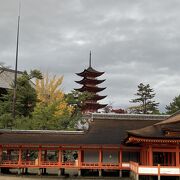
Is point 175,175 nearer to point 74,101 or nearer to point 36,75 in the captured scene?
point 36,75

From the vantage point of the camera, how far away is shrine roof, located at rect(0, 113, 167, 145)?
32375 mm

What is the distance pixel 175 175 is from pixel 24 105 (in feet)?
114

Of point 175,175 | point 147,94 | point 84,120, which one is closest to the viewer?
point 175,175

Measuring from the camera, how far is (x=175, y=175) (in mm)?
26000

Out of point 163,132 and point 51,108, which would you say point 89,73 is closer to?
point 51,108

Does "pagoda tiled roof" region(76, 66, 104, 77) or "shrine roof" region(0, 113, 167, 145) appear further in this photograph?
"pagoda tiled roof" region(76, 66, 104, 77)

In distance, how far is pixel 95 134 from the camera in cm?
3372

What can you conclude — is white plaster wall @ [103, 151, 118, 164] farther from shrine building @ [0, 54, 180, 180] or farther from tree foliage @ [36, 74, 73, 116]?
tree foliage @ [36, 74, 73, 116]

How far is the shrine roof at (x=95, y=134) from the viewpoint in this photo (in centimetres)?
3238

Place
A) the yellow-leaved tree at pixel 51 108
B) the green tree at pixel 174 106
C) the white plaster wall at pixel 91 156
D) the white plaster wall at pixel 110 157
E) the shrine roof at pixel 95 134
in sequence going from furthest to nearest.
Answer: the green tree at pixel 174 106 < the yellow-leaved tree at pixel 51 108 < the white plaster wall at pixel 91 156 < the white plaster wall at pixel 110 157 < the shrine roof at pixel 95 134

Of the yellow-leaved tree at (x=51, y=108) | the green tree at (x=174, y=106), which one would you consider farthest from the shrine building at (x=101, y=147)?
the green tree at (x=174, y=106)

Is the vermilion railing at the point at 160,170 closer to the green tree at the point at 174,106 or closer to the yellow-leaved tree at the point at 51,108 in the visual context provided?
the yellow-leaved tree at the point at 51,108

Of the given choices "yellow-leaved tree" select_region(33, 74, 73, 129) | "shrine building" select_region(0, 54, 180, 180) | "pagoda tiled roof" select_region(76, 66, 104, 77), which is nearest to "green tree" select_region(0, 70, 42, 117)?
"yellow-leaved tree" select_region(33, 74, 73, 129)

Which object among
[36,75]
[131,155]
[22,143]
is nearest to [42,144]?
[22,143]
